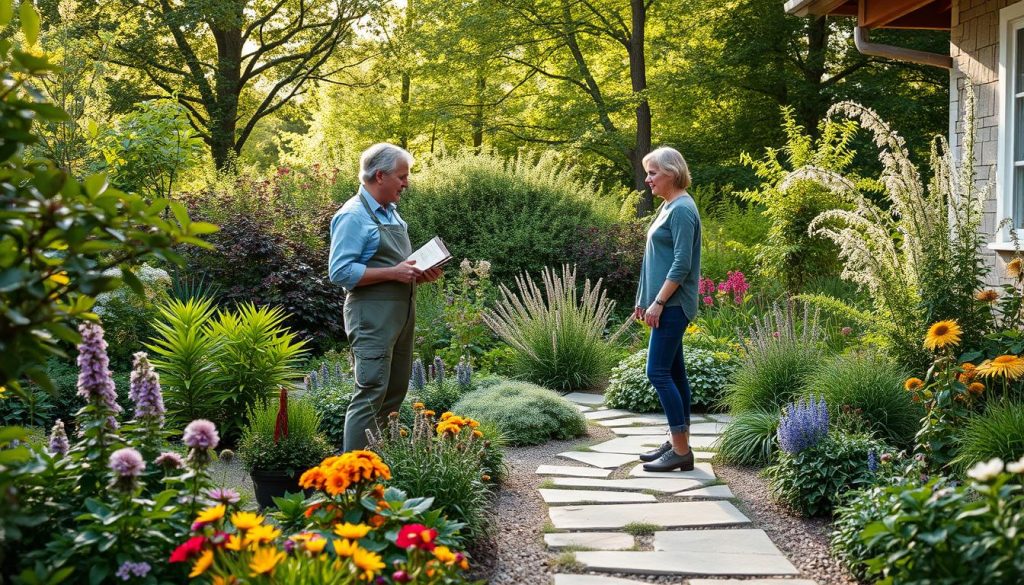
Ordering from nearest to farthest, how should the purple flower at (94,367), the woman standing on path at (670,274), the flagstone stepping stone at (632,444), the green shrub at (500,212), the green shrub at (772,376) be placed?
the purple flower at (94,367)
the woman standing on path at (670,274)
the flagstone stepping stone at (632,444)
the green shrub at (772,376)
the green shrub at (500,212)

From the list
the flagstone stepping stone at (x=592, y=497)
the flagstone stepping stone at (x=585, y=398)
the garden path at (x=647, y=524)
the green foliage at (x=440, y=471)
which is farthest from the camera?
the flagstone stepping stone at (x=585, y=398)

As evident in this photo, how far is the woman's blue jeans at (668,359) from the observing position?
4.84 metres

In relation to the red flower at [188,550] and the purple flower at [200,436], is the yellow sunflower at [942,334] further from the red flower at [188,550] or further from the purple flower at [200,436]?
the red flower at [188,550]

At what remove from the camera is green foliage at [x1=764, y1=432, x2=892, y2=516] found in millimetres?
4176

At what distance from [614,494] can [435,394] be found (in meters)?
2.06

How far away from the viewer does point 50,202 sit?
185cm

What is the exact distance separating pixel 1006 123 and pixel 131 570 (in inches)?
255

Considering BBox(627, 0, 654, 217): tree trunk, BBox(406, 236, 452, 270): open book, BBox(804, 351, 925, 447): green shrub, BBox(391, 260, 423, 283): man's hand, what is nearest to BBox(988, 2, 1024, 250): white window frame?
BBox(804, 351, 925, 447): green shrub

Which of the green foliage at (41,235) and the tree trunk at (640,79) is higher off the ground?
the tree trunk at (640,79)

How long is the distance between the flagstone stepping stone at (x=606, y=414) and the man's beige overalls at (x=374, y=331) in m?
2.83

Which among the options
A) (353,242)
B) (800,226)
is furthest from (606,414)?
(800,226)

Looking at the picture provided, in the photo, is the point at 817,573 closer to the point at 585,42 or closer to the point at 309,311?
the point at 309,311

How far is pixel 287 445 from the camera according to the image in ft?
14.0

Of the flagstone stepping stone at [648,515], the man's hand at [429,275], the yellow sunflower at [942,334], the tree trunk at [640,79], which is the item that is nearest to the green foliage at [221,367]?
the man's hand at [429,275]
